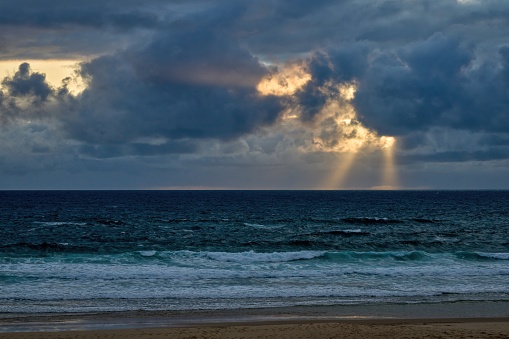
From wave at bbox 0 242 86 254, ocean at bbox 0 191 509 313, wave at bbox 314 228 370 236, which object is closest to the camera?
ocean at bbox 0 191 509 313

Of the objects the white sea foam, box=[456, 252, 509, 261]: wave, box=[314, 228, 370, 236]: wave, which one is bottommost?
the white sea foam

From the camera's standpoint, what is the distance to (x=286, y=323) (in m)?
19.6

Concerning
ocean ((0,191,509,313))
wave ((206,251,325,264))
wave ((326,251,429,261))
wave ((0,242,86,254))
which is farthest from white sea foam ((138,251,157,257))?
wave ((326,251,429,261))

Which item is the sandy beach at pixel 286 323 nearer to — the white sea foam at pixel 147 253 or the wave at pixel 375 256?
the wave at pixel 375 256

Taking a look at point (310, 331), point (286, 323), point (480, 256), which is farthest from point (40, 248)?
point (480, 256)

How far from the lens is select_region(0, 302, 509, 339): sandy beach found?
17.7 m

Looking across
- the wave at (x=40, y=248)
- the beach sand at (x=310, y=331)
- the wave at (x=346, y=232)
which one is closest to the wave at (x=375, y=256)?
the wave at (x=346, y=232)

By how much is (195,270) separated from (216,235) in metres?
19.3

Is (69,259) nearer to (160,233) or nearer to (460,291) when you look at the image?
(160,233)

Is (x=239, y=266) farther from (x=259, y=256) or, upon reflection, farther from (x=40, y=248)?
(x=40, y=248)

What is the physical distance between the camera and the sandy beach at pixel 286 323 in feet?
58.1

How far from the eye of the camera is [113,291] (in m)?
25.3

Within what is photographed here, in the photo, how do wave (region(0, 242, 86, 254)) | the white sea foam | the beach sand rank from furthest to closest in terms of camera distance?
wave (region(0, 242, 86, 254)), the white sea foam, the beach sand

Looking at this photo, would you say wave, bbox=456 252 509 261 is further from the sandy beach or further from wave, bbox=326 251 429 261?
the sandy beach
